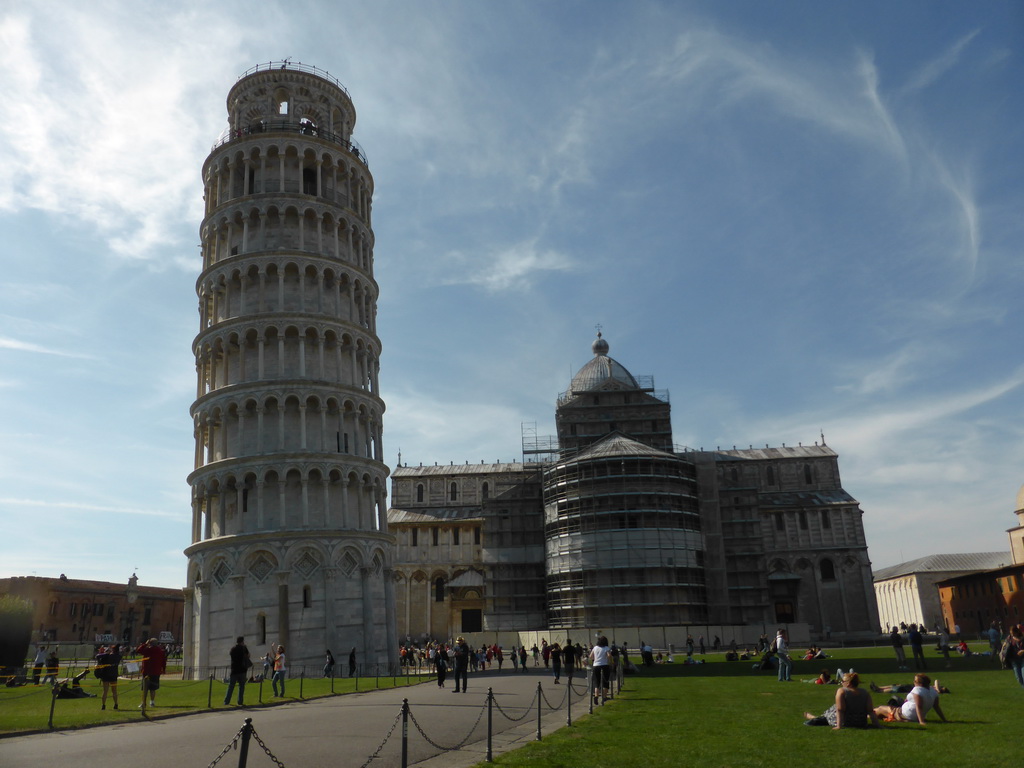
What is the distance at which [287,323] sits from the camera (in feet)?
156

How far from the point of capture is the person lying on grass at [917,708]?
15.3m

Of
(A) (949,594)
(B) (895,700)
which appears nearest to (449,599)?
(A) (949,594)

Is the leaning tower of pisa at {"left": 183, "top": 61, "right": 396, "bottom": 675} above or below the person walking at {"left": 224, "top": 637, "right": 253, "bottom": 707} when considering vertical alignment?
above

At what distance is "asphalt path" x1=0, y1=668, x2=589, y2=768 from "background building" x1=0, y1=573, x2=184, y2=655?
72658mm

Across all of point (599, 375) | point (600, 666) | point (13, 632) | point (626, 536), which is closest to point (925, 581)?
point (599, 375)

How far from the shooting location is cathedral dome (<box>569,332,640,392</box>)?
88.9 m

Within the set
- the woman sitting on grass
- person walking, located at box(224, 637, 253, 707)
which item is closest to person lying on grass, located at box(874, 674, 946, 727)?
the woman sitting on grass

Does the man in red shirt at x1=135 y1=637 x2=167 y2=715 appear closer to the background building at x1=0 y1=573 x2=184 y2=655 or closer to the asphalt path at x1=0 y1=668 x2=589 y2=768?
the asphalt path at x1=0 y1=668 x2=589 y2=768

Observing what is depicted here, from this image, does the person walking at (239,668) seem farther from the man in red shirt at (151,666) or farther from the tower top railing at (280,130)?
the tower top railing at (280,130)

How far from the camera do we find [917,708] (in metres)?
15.3

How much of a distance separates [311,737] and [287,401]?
32912mm

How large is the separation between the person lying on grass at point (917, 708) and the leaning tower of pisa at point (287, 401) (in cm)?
3219

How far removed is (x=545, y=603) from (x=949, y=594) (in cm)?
4811

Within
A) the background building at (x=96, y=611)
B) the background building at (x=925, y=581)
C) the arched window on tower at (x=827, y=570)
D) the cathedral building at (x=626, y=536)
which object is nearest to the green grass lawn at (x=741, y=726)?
the cathedral building at (x=626, y=536)
